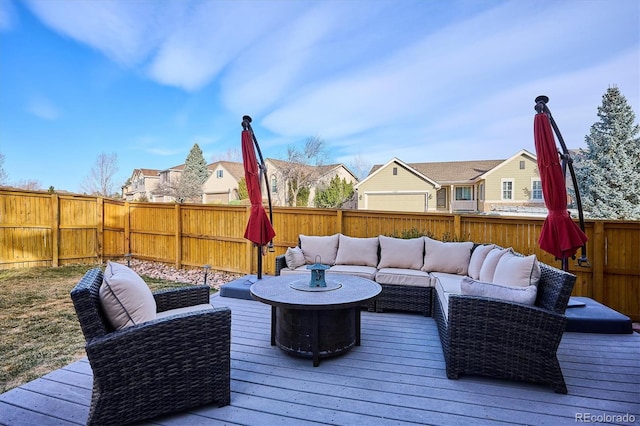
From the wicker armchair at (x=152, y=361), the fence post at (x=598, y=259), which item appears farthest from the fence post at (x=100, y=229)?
the fence post at (x=598, y=259)

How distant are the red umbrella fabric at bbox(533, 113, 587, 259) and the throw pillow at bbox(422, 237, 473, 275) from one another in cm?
103

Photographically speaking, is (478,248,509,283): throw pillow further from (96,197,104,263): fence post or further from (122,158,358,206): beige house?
(122,158,358,206): beige house

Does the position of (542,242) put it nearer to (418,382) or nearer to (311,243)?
(418,382)

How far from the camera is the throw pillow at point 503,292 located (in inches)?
97.0

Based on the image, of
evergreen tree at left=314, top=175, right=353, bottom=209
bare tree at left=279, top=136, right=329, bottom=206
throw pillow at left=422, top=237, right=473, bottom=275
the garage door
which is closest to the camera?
throw pillow at left=422, top=237, right=473, bottom=275

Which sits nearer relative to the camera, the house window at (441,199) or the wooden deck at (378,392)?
the wooden deck at (378,392)

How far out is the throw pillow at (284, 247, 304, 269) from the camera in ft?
15.4

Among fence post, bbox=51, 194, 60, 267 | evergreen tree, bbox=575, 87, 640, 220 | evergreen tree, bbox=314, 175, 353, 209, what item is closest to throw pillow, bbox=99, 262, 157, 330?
fence post, bbox=51, 194, 60, 267

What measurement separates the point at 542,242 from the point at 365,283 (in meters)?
2.06

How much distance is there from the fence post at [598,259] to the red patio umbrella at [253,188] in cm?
458

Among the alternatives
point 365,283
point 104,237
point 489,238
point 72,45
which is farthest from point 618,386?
point 72,45

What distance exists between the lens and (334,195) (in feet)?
57.6

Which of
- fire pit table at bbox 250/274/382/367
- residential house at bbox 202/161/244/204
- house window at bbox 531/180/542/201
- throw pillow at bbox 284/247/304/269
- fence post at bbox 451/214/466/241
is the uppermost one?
residential house at bbox 202/161/244/204

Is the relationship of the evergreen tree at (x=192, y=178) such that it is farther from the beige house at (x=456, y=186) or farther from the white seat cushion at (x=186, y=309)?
the white seat cushion at (x=186, y=309)
